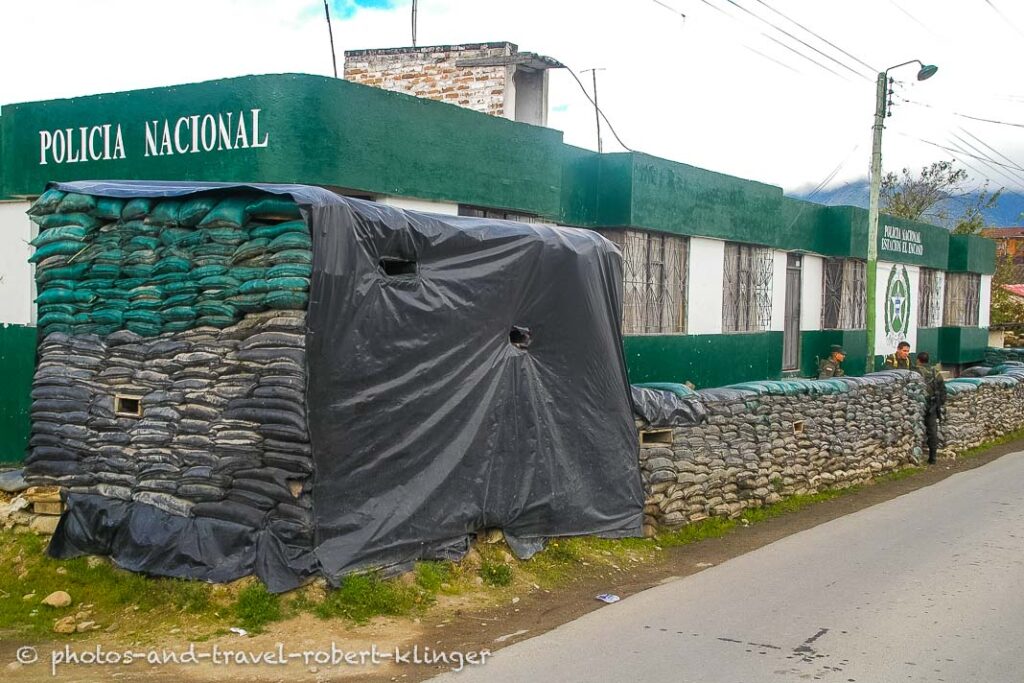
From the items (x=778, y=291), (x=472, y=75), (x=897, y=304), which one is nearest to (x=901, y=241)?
(x=897, y=304)

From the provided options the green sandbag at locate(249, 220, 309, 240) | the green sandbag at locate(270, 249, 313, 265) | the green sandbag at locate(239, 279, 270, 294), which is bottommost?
the green sandbag at locate(239, 279, 270, 294)

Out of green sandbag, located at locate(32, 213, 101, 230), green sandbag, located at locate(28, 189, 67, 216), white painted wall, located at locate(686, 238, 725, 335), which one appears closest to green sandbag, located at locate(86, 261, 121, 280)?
green sandbag, located at locate(32, 213, 101, 230)

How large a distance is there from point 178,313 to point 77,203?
4.27ft

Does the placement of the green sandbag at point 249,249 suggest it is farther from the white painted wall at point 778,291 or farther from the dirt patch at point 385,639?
the white painted wall at point 778,291

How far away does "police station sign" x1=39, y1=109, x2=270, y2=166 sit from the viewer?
1036cm

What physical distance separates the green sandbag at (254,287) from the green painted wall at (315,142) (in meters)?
3.42

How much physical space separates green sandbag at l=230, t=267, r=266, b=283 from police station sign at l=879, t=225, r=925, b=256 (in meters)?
19.5

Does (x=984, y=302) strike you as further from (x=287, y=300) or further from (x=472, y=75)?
(x=287, y=300)

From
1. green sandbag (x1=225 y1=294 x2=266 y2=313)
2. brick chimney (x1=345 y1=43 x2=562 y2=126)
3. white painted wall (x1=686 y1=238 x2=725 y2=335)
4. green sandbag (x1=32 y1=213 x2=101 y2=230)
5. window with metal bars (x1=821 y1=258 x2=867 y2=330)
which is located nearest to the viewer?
green sandbag (x1=225 y1=294 x2=266 y2=313)

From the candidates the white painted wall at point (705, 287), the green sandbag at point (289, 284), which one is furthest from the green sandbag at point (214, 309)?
the white painted wall at point (705, 287)

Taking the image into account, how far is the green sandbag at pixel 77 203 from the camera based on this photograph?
7758 mm

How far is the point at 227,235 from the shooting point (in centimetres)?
720

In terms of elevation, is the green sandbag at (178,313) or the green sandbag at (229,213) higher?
the green sandbag at (229,213)

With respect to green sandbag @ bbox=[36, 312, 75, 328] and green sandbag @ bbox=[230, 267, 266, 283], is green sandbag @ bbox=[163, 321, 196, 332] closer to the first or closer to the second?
green sandbag @ bbox=[230, 267, 266, 283]
